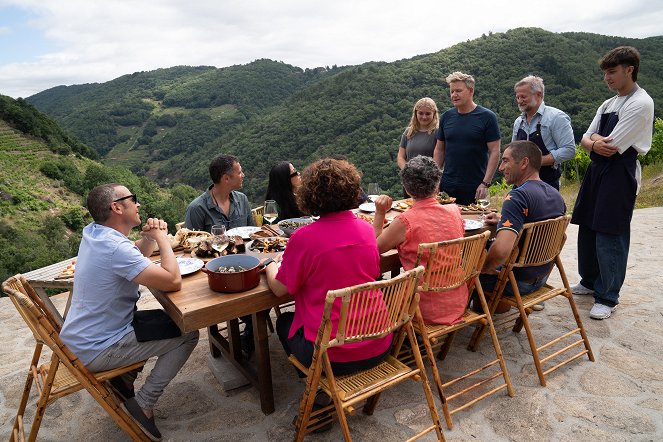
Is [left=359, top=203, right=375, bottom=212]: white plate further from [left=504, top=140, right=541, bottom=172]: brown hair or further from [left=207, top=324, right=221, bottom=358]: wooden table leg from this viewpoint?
[left=207, top=324, right=221, bottom=358]: wooden table leg

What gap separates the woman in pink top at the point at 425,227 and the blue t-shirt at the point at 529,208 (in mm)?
370

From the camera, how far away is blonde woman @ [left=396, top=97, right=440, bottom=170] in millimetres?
4238

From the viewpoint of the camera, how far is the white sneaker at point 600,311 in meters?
3.18

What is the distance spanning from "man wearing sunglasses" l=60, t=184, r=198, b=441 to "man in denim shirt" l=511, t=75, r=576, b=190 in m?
2.95

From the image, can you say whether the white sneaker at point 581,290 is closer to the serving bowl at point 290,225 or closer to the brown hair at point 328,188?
the serving bowl at point 290,225

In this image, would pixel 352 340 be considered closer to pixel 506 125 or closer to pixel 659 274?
pixel 659 274

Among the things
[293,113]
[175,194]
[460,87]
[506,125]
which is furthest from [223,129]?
[460,87]

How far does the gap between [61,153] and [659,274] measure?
51476mm

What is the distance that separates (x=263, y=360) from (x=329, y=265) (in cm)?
83

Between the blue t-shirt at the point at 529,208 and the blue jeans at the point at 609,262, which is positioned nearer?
the blue t-shirt at the point at 529,208

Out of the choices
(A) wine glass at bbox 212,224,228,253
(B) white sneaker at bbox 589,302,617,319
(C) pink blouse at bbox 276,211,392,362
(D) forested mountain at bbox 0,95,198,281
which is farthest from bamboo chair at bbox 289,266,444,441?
(D) forested mountain at bbox 0,95,198,281

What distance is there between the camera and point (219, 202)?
323 cm

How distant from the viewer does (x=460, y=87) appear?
3723 mm

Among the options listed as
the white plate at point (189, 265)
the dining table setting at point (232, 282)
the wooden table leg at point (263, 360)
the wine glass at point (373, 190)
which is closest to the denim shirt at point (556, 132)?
the dining table setting at point (232, 282)
